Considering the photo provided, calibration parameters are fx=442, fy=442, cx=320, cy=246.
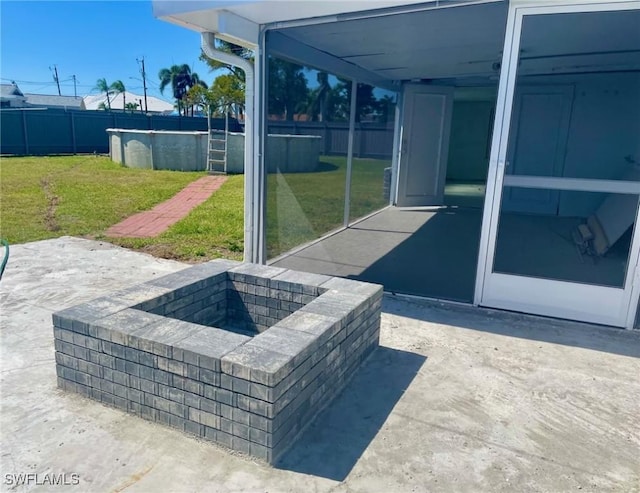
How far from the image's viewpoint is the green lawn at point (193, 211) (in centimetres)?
516

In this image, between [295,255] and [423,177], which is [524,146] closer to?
[423,177]

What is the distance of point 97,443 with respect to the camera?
1.99 metres

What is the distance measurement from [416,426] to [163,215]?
6.26 meters

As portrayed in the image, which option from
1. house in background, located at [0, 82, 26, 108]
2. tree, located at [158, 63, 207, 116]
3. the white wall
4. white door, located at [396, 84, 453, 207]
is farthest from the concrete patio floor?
tree, located at [158, 63, 207, 116]

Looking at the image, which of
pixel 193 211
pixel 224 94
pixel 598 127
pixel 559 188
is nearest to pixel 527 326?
pixel 559 188

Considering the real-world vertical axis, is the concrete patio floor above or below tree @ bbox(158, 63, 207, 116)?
below

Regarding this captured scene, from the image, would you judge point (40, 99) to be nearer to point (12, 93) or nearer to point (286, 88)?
point (12, 93)

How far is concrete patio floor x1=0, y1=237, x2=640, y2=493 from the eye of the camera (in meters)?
1.83

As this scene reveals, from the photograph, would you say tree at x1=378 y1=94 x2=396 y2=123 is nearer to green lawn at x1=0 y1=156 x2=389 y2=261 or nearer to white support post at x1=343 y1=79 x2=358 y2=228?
green lawn at x1=0 y1=156 x2=389 y2=261

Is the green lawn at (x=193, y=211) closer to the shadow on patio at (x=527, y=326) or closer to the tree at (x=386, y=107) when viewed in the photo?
the tree at (x=386, y=107)

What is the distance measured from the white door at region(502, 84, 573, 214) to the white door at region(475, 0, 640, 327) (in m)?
0.02

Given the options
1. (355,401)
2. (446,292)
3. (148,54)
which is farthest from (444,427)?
(148,54)

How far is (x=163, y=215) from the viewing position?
24.4ft

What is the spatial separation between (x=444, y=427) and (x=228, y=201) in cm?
720
